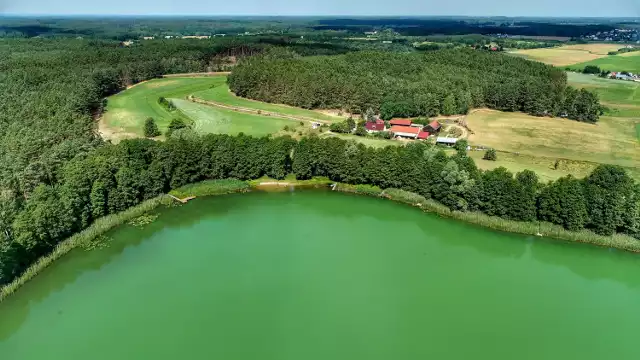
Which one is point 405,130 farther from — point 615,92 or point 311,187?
point 615,92

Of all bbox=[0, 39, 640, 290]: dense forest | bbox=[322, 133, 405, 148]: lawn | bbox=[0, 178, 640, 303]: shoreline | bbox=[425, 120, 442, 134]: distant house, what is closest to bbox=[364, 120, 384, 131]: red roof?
bbox=[322, 133, 405, 148]: lawn

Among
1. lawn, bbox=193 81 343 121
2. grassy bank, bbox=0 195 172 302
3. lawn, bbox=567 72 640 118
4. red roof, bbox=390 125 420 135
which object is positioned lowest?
A: grassy bank, bbox=0 195 172 302

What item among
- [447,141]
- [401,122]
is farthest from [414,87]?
[447,141]

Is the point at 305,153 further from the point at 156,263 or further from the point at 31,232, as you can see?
the point at 31,232

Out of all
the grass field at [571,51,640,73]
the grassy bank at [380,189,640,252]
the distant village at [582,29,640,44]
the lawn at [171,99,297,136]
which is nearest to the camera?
the grassy bank at [380,189,640,252]

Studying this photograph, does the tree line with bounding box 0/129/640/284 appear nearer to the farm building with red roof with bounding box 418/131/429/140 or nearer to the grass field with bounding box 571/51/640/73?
the farm building with red roof with bounding box 418/131/429/140

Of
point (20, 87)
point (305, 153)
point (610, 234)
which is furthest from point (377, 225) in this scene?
point (20, 87)

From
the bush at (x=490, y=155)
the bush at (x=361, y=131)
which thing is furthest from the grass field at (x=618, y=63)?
the bush at (x=361, y=131)
